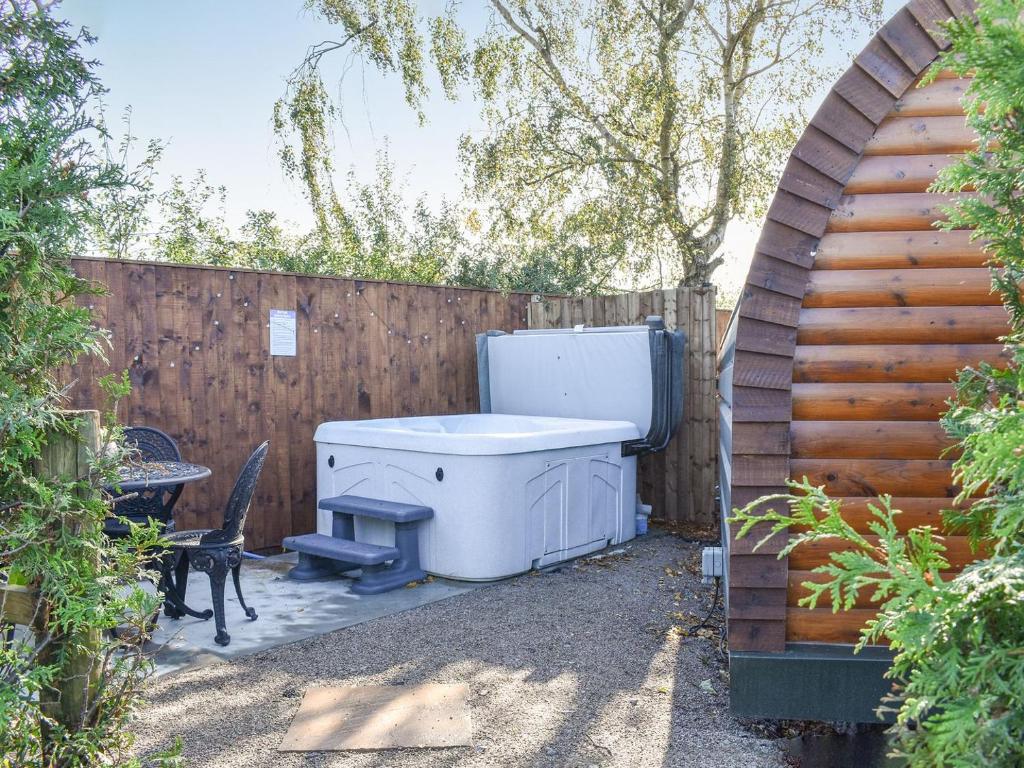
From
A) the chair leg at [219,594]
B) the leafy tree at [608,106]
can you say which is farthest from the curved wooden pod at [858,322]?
the leafy tree at [608,106]

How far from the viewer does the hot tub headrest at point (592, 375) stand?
6230 mm

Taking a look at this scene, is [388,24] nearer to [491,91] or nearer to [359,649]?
[491,91]

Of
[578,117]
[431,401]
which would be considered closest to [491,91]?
[578,117]

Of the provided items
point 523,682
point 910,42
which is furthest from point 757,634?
point 910,42

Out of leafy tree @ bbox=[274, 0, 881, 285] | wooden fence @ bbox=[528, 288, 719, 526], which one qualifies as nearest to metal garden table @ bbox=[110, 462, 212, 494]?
wooden fence @ bbox=[528, 288, 719, 526]

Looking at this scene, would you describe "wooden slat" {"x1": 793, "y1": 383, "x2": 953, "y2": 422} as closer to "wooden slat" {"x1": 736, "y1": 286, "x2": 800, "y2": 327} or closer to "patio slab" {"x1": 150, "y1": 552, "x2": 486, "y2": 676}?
"wooden slat" {"x1": 736, "y1": 286, "x2": 800, "y2": 327}

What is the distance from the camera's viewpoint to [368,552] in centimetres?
477

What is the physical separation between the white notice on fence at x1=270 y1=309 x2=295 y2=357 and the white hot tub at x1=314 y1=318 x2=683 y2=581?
662 millimetres

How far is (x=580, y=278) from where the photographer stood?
984cm

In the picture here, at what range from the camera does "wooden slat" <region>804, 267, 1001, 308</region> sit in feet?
8.93

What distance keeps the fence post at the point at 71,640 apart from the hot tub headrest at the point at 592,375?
4597 millimetres

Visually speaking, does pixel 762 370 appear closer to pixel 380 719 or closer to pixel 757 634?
pixel 757 634

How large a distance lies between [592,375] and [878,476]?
3.86 meters

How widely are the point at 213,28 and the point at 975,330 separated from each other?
927cm
